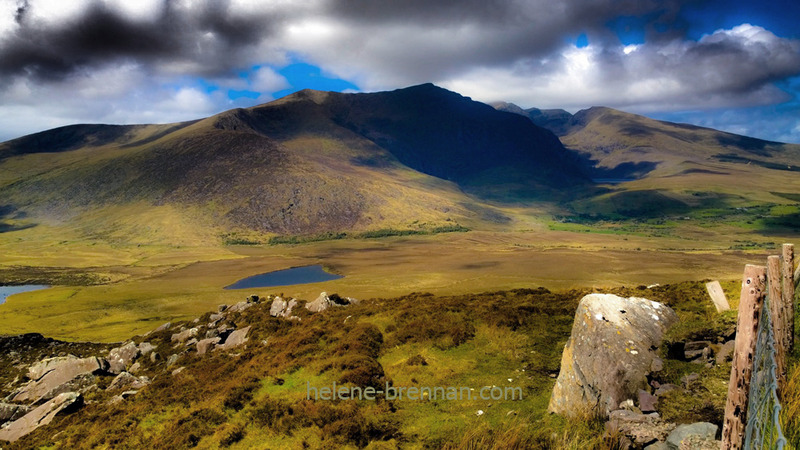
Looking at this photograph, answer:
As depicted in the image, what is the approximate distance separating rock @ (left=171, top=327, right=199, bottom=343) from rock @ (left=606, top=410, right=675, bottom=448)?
3669 centimetres

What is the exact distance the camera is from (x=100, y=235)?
19725 centimetres

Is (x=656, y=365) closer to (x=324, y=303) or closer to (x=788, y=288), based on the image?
(x=788, y=288)

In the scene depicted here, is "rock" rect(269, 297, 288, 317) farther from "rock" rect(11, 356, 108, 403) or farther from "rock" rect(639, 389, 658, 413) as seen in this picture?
"rock" rect(639, 389, 658, 413)

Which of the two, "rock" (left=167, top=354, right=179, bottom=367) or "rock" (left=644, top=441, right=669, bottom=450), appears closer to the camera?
"rock" (left=644, top=441, right=669, bottom=450)

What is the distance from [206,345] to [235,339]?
7.36 ft

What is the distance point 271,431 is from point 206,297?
8157 cm

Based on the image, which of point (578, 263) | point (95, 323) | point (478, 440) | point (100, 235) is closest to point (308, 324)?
point (478, 440)

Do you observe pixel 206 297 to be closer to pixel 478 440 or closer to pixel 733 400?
pixel 478 440

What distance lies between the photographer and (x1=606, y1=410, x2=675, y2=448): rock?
1081 centimetres

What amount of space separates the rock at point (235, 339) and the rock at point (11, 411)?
11450mm

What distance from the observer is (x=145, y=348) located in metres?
37.1

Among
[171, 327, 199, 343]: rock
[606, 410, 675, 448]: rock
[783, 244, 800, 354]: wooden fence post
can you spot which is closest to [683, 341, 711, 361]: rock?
[783, 244, 800, 354]: wooden fence post

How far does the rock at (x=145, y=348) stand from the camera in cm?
3638

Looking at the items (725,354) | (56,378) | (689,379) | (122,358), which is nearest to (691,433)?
(689,379)
